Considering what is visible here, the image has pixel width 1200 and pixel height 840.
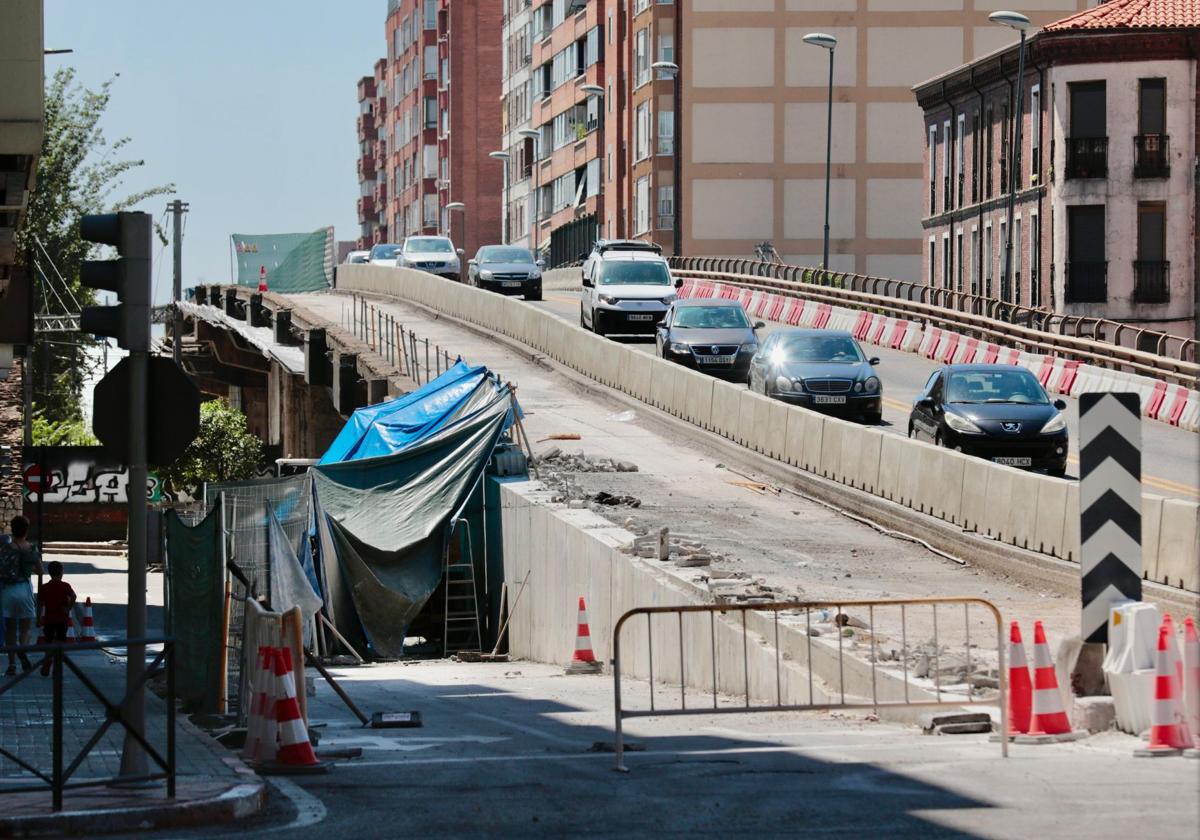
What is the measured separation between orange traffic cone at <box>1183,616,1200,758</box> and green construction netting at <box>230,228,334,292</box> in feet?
268

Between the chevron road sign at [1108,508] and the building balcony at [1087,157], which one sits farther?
the building balcony at [1087,157]

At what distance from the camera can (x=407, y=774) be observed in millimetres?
11922

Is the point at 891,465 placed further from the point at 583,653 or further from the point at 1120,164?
the point at 1120,164

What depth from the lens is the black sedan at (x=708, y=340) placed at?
40.9 m

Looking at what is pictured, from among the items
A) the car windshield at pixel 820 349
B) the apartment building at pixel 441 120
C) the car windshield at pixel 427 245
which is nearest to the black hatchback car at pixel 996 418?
the car windshield at pixel 820 349

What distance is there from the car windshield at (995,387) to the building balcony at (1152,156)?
34387 millimetres

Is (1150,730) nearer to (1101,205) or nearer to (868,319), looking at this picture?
(868,319)

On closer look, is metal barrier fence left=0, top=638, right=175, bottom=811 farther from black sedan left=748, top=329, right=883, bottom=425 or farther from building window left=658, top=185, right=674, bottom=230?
building window left=658, top=185, right=674, bottom=230

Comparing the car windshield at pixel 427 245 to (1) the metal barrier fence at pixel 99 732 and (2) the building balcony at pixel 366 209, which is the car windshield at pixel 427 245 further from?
(2) the building balcony at pixel 366 209

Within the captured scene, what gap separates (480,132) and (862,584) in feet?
400

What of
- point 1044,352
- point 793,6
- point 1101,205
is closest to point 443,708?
point 1044,352

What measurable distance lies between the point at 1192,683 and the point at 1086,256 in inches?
2075

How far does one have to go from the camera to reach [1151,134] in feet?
204

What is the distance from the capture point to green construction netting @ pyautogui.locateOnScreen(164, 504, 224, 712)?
669 inches
